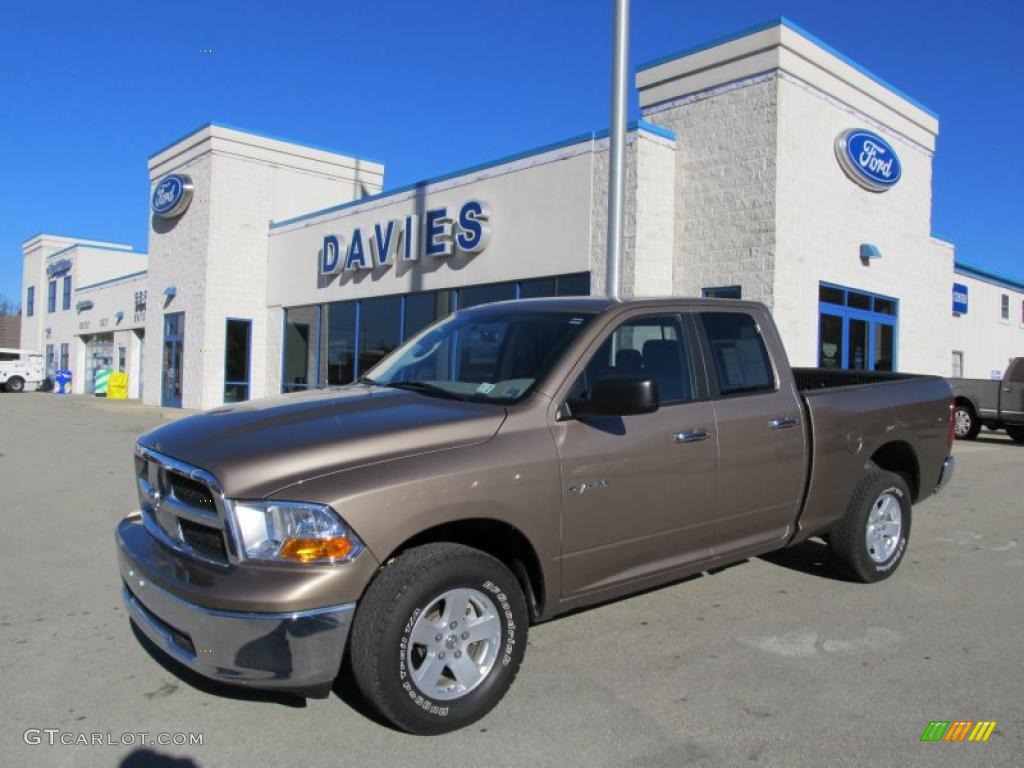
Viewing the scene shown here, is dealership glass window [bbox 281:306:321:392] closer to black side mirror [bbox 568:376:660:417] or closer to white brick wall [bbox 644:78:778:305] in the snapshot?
white brick wall [bbox 644:78:778:305]

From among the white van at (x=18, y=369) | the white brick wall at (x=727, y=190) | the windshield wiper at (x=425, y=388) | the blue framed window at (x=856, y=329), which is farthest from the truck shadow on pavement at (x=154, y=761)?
the white van at (x=18, y=369)

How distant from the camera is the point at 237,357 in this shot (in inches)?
939

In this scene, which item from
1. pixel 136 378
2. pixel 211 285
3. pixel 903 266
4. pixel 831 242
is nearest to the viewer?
pixel 831 242

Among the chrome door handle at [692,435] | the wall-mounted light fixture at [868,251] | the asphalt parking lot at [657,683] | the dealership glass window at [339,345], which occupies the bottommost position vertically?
the asphalt parking lot at [657,683]

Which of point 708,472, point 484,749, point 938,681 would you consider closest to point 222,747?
point 484,749

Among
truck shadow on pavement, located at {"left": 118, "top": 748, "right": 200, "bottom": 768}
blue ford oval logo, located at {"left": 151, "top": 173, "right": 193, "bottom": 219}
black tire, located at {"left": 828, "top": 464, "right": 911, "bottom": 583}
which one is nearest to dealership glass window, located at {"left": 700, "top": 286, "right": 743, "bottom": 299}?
black tire, located at {"left": 828, "top": 464, "right": 911, "bottom": 583}

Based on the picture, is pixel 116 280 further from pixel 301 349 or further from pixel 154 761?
pixel 154 761

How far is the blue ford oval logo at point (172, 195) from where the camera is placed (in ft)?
79.7

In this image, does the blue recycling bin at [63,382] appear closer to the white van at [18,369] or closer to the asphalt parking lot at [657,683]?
the white van at [18,369]

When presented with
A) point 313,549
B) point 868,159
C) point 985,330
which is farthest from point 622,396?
point 985,330

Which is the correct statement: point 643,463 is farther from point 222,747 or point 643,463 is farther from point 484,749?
point 222,747

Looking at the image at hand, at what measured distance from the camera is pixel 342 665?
11.0ft

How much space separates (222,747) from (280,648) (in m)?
0.61

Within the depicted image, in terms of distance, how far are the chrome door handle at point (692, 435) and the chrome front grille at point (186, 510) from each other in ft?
7.38
